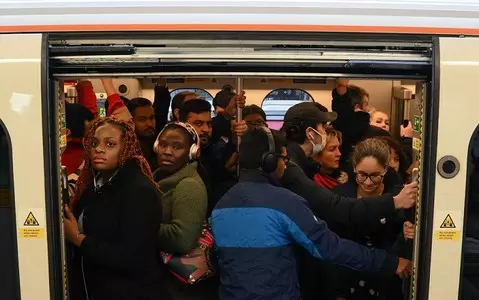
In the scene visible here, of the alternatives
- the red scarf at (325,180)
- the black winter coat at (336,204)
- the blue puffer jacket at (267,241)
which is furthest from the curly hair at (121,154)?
the red scarf at (325,180)

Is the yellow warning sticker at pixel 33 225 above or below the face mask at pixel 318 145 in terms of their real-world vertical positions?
below

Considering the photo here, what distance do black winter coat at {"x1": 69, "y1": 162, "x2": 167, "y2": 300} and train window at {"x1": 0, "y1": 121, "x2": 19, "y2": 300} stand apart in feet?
0.97

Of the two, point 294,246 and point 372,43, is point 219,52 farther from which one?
point 294,246

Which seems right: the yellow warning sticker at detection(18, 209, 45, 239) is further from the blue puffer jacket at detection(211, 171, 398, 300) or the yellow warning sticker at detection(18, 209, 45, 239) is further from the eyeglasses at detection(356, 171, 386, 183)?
the eyeglasses at detection(356, 171, 386, 183)

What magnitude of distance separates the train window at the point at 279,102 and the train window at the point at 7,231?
4618mm

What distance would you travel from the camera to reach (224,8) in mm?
2707

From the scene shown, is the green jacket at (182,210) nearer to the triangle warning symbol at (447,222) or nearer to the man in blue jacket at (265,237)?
the man in blue jacket at (265,237)

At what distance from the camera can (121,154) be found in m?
3.04

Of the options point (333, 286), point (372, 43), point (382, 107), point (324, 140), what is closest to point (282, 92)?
point (382, 107)

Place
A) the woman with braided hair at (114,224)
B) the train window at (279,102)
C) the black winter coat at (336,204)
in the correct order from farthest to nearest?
the train window at (279,102) → the black winter coat at (336,204) → the woman with braided hair at (114,224)

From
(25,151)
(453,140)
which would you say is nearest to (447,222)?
(453,140)

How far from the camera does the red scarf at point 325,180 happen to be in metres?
3.84

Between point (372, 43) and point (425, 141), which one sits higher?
point (372, 43)

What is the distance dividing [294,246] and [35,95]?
139 cm
